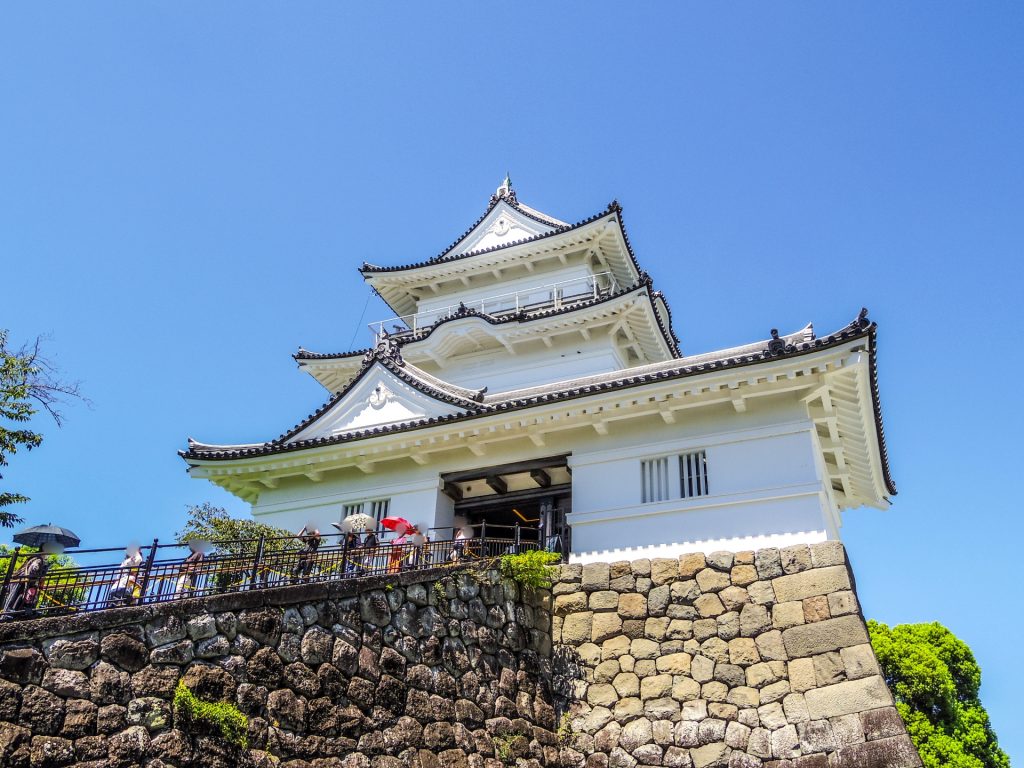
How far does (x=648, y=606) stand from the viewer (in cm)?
1213

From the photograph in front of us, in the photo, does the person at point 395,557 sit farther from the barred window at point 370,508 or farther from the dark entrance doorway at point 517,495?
the barred window at point 370,508

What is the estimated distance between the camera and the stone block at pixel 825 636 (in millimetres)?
10641

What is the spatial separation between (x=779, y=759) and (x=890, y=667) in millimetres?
13277

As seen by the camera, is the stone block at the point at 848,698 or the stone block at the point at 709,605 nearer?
the stone block at the point at 848,698

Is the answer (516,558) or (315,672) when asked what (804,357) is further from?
(315,672)

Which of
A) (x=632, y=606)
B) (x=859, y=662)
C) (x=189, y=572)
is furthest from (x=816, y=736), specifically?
(x=189, y=572)

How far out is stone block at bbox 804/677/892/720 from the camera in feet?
32.9

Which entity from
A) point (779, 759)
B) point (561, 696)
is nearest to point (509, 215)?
point (561, 696)

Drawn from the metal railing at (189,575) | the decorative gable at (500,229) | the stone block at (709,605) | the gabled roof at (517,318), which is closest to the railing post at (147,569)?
the metal railing at (189,575)

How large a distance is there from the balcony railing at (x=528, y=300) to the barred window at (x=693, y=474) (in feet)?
27.5

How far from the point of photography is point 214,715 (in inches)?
304

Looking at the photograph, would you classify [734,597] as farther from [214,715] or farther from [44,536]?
[44,536]

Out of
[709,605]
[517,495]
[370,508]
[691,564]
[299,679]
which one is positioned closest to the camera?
[299,679]

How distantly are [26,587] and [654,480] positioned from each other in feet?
29.3
